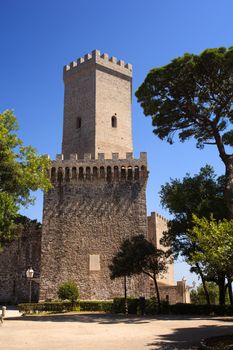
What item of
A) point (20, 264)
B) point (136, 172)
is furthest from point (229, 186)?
point (20, 264)

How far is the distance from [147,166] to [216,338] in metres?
19.4

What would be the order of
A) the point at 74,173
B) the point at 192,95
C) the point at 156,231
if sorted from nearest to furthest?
the point at 192,95
the point at 74,173
the point at 156,231

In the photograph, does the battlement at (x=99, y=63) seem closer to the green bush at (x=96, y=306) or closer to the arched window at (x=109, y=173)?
A: the arched window at (x=109, y=173)

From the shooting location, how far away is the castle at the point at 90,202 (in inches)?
1094

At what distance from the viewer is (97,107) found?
106 ft

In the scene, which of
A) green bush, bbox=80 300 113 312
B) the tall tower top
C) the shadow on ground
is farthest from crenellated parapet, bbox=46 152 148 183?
the shadow on ground

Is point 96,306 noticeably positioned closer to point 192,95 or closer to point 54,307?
point 54,307

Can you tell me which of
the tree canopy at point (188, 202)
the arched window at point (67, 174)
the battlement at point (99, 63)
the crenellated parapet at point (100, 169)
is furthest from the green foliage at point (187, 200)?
the battlement at point (99, 63)

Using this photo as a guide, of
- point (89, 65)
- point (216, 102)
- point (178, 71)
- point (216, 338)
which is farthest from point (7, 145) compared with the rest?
point (89, 65)

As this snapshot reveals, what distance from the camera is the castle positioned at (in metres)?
27.8

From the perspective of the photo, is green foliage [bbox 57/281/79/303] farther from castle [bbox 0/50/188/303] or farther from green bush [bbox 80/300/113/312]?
castle [bbox 0/50/188/303]

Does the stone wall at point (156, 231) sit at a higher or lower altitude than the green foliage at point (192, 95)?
lower

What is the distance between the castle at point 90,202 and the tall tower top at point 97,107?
90 millimetres

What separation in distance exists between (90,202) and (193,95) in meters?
12.5
